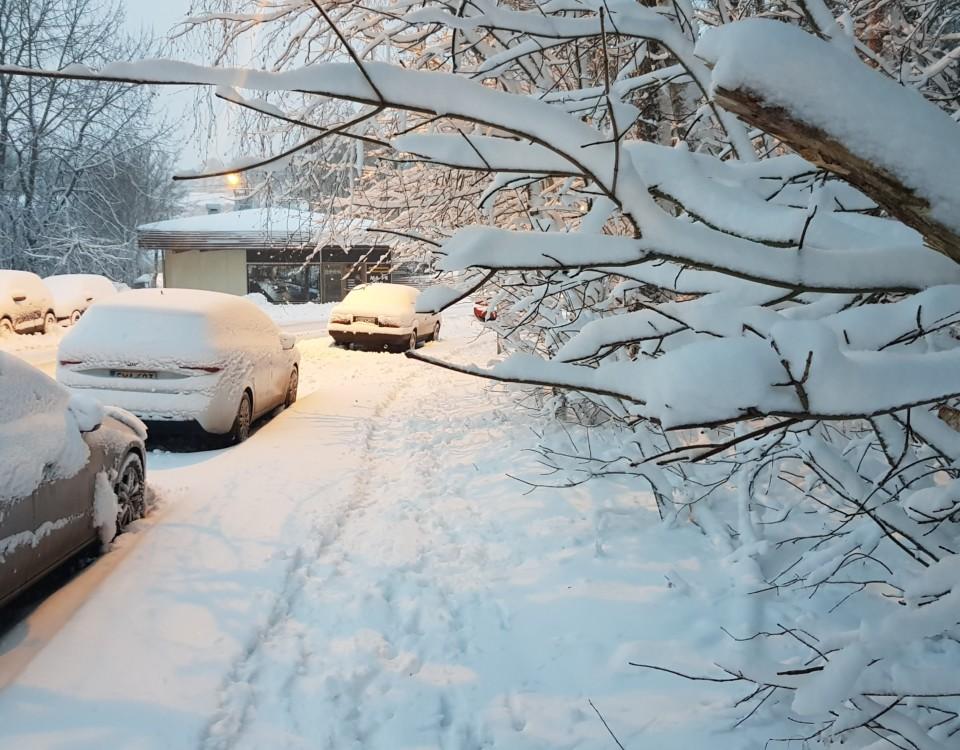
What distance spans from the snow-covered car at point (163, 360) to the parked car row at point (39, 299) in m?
9.20

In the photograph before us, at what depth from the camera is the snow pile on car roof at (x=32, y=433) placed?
3469 millimetres

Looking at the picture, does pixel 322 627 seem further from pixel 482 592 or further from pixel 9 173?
pixel 9 173

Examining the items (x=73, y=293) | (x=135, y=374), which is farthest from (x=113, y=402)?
(x=73, y=293)

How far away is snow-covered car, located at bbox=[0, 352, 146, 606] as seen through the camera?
341 centimetres

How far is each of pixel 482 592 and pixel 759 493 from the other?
2.10 meters

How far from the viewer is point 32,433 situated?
12.3 ft

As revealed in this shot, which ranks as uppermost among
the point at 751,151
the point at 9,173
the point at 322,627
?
the point at 9,173

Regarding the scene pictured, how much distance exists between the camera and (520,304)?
5504 millimetres

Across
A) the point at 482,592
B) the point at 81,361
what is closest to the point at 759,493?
the point at 482,592

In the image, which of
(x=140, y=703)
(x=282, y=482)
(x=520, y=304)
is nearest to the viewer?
(x=140, y=703)

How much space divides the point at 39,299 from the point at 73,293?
7.86ft

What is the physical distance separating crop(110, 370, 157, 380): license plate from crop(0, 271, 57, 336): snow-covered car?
12.5 meters

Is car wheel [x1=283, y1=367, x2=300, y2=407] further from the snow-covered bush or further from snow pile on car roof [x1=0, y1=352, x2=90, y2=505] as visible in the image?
the snow-covered bush

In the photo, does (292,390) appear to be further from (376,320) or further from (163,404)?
(376,320)
